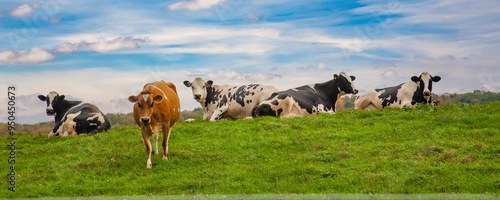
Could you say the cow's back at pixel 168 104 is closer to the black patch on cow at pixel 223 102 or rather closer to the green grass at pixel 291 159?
the green grass at pixel 291 159

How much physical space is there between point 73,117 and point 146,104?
1018 centimetres

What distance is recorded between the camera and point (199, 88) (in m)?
33.0

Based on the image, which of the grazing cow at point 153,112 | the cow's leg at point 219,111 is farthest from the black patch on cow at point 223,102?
the grazing cow at point 153,112

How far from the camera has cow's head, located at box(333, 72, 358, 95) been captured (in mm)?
32688

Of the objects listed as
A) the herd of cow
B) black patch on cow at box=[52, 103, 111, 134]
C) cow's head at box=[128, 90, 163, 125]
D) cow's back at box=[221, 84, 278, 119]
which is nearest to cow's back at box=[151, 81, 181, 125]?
cow's head at box=[128, 90, 163, 125]

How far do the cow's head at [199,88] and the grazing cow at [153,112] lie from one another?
1139 cm

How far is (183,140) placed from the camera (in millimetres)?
23469

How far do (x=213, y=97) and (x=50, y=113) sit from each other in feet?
23.4

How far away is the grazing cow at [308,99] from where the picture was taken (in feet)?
94.3

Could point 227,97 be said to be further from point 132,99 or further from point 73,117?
point 132,99

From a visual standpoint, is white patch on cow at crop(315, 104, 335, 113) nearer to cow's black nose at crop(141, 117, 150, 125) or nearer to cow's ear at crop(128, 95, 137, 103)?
cow's ear at crop(128, 95, 137, 103)

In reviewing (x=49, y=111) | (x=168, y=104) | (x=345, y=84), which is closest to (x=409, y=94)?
(x=345, y=84)

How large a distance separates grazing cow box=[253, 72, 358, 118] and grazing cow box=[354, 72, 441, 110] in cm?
135

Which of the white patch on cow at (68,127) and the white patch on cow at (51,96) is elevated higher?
the white patch on cow at (51,96)
